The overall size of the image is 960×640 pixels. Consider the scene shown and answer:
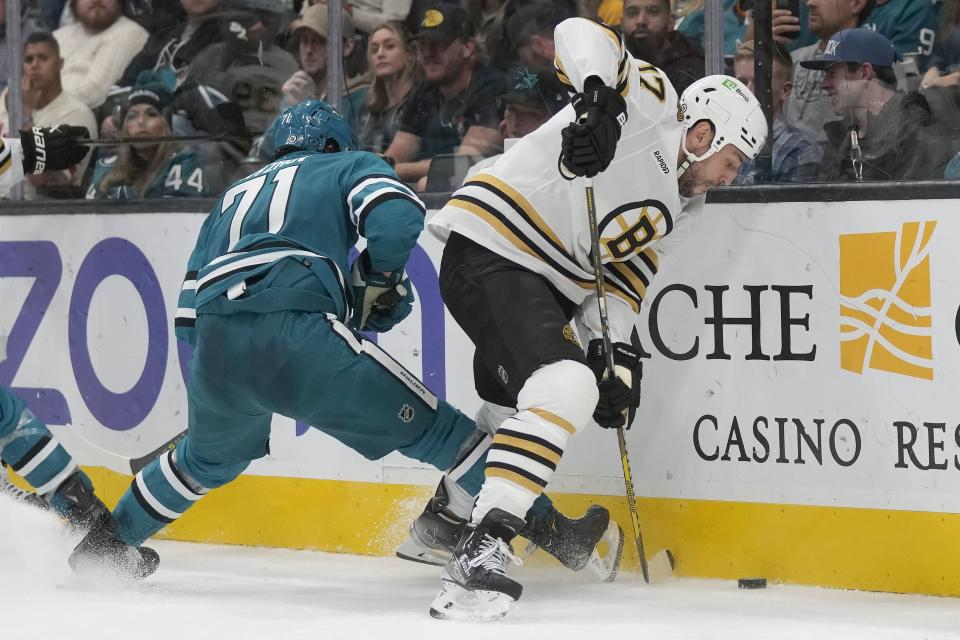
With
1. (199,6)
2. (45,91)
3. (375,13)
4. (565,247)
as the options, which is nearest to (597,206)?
(565,247)

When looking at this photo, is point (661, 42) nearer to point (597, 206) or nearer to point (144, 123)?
point (597, 206)

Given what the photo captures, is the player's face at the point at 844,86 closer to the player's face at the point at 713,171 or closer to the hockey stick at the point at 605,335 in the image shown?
the player's face at the point at 713,171

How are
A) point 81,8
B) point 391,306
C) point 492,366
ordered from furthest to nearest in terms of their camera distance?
point 81,8, point 391,306, point 492,366

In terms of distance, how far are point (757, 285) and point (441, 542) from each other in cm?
103

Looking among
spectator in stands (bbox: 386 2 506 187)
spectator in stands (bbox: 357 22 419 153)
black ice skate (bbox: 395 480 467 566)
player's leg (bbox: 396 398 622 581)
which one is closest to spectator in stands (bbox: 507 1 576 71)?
spectator in stands (bbox: 386 2 506 187)

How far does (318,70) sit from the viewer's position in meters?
4.67

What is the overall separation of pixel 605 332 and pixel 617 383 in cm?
18

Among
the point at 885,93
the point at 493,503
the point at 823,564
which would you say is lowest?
the point at 823,564

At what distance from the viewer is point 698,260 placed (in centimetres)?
391

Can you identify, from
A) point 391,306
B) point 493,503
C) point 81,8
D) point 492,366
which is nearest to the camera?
point 493,503

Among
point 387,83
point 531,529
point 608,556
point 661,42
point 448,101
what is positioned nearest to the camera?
point 531,529

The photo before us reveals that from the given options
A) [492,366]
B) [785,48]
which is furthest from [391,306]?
[785,48]

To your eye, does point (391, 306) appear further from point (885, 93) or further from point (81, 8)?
point (81, 8)

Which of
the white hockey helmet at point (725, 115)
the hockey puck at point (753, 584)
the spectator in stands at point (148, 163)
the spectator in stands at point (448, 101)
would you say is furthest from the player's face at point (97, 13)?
the hockey puck at point (753, 584)
